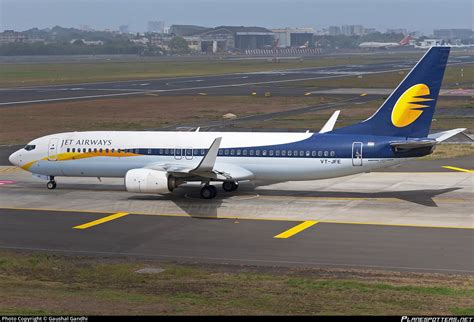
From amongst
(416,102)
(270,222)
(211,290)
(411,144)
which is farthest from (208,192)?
(211,290)

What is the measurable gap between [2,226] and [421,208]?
22837 mm

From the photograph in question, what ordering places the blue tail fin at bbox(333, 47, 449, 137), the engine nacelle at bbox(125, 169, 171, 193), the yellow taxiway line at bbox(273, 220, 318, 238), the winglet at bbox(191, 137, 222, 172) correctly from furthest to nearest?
the engine nacelle at bbox(125, 169, 171, 193)
the blue tail fin at bbox(333, 47, 449, 137)
the winglet at bbox(191, 137, 222, 172)
the yellow taxiway line at bbox(273, 220, 318, 238)

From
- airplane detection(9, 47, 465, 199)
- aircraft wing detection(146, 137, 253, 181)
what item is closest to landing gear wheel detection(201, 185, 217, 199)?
airplane detection(9, 47, 465, 199)

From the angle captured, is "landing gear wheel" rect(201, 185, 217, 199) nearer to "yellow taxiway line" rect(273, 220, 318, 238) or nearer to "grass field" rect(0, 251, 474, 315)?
"yellow taxiway line" rect(273, 220, 318, 238)

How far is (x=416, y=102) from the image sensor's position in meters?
45.0

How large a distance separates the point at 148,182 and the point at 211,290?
18218 millimetres

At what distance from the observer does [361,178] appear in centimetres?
5456

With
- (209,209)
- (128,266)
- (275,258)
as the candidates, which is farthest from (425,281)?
(209,209)

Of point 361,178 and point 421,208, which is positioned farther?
point 361,178

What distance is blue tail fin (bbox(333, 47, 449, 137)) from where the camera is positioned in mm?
44688

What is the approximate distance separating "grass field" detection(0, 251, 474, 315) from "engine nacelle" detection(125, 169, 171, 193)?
1161 cm

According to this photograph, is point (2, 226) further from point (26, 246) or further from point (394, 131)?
point (394, 131)

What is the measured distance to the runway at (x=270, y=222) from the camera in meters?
34.5

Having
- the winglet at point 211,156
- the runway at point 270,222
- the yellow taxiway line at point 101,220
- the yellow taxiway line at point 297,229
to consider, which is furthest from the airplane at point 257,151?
the yellow taxiway line at point 297,229
